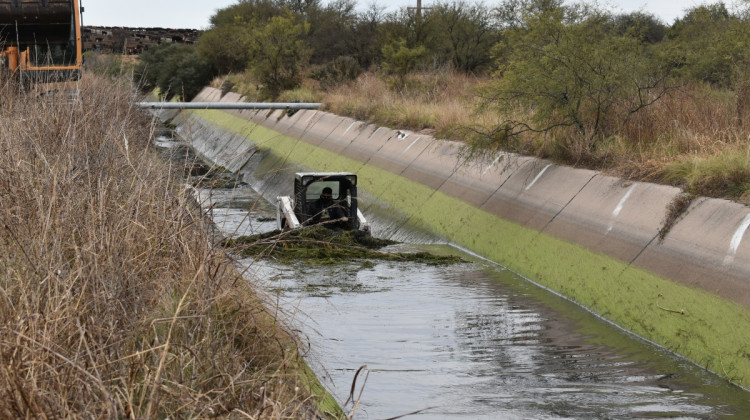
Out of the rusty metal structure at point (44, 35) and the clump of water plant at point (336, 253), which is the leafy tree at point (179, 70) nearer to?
the rusty metal structure at point (44, 35)

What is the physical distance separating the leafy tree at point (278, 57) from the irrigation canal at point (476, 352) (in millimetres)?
32544

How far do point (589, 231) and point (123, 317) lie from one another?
32.4 feet

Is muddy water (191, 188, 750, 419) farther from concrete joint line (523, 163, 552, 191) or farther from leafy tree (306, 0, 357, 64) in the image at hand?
leafy tree (306, 0, 357, 64)

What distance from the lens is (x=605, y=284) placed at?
14.2 m

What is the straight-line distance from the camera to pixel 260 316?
28.8 ft

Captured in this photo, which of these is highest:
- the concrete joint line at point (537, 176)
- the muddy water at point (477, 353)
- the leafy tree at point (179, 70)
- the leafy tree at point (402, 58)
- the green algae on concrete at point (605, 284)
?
the leafy tree at point (402, 58)

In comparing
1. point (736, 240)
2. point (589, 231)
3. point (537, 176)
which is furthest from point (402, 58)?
point (736, 240)

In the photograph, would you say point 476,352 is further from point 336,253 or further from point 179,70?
point 179,70

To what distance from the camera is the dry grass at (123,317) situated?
569 cm

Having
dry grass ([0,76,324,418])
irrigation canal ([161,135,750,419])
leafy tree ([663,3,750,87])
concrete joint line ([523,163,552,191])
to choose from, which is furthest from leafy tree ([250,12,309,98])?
dry grass ([0,76,324,418])

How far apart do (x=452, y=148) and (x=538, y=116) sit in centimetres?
400

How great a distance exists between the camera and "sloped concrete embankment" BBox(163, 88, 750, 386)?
11773 millimetres

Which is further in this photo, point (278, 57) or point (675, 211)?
point (278, 57)

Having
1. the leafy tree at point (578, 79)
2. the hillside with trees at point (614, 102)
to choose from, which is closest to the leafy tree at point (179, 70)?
the hillside with trees at point (614, 102)
